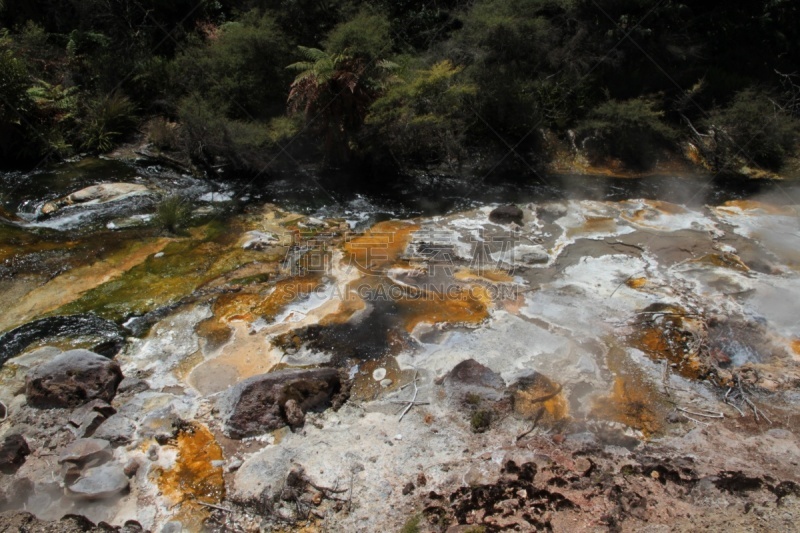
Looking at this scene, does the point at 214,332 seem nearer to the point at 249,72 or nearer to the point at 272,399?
the point at 272,399

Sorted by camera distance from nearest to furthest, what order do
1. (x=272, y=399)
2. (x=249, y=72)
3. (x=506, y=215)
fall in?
1. (x=272, y=399)
2. (x=506, y=215)
3. (x=249, y=72)

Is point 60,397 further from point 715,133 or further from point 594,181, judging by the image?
point 715,133

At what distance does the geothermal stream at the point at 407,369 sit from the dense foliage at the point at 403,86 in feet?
8.56

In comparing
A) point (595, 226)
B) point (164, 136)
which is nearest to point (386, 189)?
point (595, 226)

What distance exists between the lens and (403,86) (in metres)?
11.3

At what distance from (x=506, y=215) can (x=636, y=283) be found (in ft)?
9.96

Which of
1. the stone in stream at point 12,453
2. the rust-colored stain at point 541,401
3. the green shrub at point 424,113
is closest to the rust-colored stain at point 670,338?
the rust-colored stain at point 541,401

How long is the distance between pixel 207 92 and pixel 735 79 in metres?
13.7

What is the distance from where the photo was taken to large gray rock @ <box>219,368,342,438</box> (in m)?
5.83

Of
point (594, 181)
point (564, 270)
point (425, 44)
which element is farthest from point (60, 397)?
point (425, 44)

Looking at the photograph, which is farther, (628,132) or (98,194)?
(628,132)

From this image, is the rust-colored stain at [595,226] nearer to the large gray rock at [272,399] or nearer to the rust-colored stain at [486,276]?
the rust-colored stain at [486,276]

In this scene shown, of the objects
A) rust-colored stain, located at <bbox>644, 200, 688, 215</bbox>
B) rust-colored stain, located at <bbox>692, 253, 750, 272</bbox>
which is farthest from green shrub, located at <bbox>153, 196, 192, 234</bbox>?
rust-colored stain, located at <bbox>644, 200, 688, 215</bbox>

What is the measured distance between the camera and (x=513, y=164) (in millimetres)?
13281
